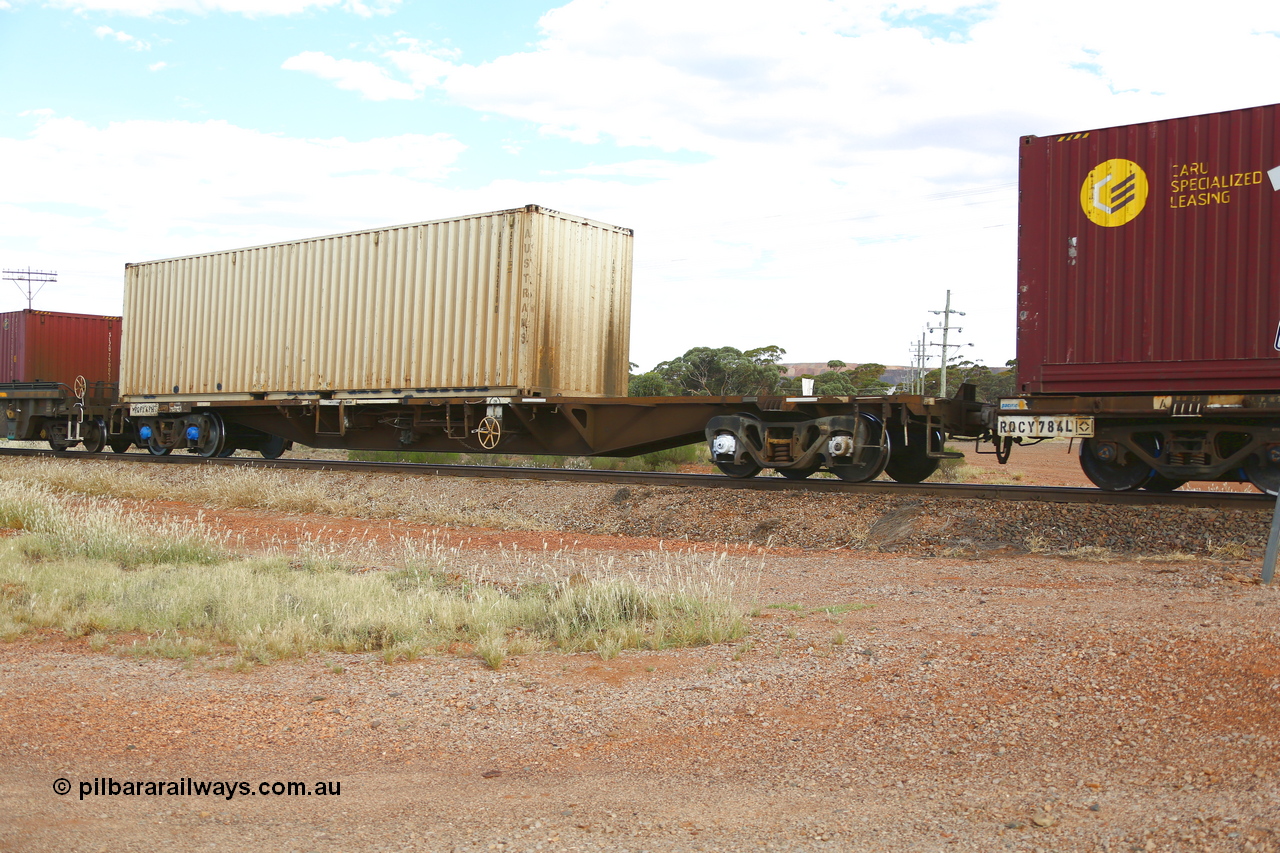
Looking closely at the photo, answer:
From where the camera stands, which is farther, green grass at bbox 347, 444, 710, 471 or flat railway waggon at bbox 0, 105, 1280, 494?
green grass at bbox 347, 444, 710, 471

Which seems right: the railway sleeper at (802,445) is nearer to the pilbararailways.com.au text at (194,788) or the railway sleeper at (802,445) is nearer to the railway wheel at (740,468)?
the railway wheel at (740,468)

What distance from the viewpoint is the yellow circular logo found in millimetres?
9469

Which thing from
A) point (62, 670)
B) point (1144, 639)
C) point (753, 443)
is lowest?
point (62, 670)

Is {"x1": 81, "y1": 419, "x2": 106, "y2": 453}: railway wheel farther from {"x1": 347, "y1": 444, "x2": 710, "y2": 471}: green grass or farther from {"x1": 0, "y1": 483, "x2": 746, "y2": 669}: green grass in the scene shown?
{"x1": 0, "y1": 483, "x2": 746, "y2": 669}: green grass

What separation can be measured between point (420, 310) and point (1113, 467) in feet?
31.6

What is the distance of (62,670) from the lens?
5527 mm

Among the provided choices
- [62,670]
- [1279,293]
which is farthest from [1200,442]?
[62,670]

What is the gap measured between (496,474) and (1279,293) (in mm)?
9767

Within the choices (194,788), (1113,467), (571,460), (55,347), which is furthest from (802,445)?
(55,347)

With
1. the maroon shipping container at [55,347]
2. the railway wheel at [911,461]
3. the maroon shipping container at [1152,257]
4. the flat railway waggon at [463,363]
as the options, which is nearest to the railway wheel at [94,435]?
the maroon shipping container at [55,347]

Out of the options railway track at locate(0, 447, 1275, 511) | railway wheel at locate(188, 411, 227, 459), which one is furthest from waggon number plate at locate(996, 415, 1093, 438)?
railway wheel at locate(188, 411, 227, 459)

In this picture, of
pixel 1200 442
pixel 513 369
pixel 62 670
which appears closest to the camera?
pixel 62 670

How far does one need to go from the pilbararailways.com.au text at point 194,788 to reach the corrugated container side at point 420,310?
10000 millimetres

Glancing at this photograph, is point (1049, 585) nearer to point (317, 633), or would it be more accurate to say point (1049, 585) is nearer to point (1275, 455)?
point (1275, 455)
